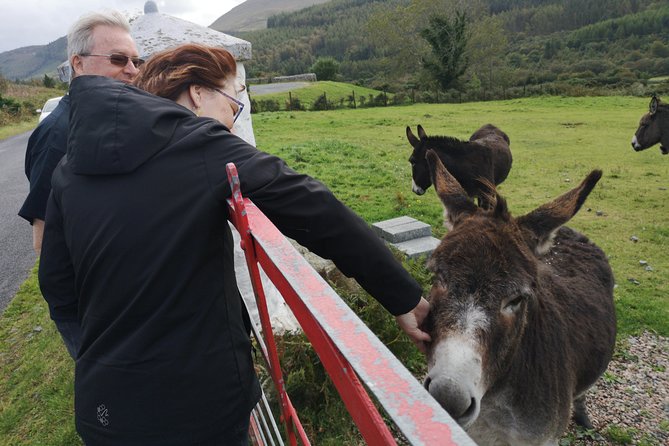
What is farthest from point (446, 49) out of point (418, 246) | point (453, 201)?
point (453, 201)

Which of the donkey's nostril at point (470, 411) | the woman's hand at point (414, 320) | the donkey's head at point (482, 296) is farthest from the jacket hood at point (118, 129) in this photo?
the donkey's nostril at point (470, 411)

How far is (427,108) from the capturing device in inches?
1125

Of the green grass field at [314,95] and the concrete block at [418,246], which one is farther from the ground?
the green grass field at [314,95]

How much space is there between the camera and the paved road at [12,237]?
6516 mm

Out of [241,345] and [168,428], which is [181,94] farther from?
[168,428]

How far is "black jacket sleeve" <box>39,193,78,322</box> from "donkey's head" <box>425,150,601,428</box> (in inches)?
67.2

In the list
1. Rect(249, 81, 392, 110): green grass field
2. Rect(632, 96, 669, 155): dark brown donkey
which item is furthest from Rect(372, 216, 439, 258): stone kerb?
Rect(249, 81, 392, 110): green grass field

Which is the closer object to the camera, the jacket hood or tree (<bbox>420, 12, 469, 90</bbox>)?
the jacket hood

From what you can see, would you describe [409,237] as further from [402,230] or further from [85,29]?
[85,29]

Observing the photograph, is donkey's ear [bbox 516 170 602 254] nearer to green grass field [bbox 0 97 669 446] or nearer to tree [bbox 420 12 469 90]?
green grass field [bbox 0 97 669 446]

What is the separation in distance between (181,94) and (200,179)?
2.01ft

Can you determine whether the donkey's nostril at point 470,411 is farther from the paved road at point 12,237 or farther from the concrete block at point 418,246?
the paved road at point 12,237

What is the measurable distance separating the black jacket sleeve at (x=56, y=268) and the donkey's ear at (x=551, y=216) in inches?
94.9

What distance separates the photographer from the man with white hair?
236 cm
